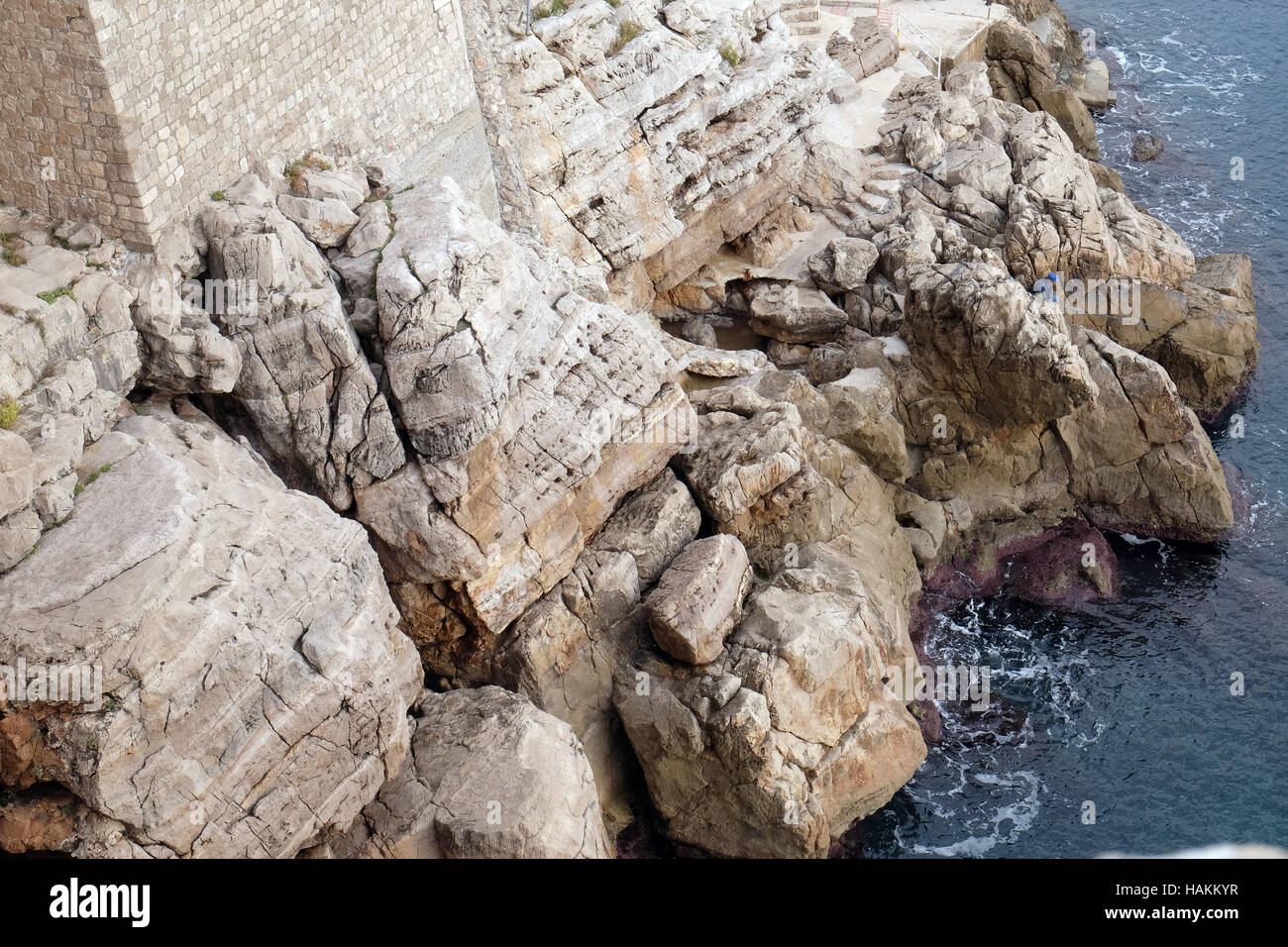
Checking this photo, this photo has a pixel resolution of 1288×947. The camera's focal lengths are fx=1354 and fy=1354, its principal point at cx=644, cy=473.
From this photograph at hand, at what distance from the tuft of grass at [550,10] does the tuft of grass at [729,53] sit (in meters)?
4.72

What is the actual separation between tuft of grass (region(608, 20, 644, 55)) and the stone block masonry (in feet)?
22.7

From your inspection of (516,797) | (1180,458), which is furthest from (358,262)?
(1180,458)

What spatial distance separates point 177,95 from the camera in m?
22.4

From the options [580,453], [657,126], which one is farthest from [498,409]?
[657,126]

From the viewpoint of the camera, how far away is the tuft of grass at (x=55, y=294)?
21125 mm

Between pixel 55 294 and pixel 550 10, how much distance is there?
1556cm

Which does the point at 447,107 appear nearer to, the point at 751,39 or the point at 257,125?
the point at 257,125

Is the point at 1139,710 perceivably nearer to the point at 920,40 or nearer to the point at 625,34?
the point at 625,34

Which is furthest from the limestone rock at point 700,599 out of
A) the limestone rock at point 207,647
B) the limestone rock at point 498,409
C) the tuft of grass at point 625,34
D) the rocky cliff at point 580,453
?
the tuft of grass at point 625,34

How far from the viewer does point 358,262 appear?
972 inches

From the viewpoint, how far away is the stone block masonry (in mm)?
21109

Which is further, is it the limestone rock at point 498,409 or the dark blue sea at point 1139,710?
the dark blue sea at point 1139,710

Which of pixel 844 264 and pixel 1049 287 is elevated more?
pixel 844 264

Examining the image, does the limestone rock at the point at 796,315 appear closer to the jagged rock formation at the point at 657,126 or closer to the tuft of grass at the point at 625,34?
the jagged rock formation at the point at 657,126
